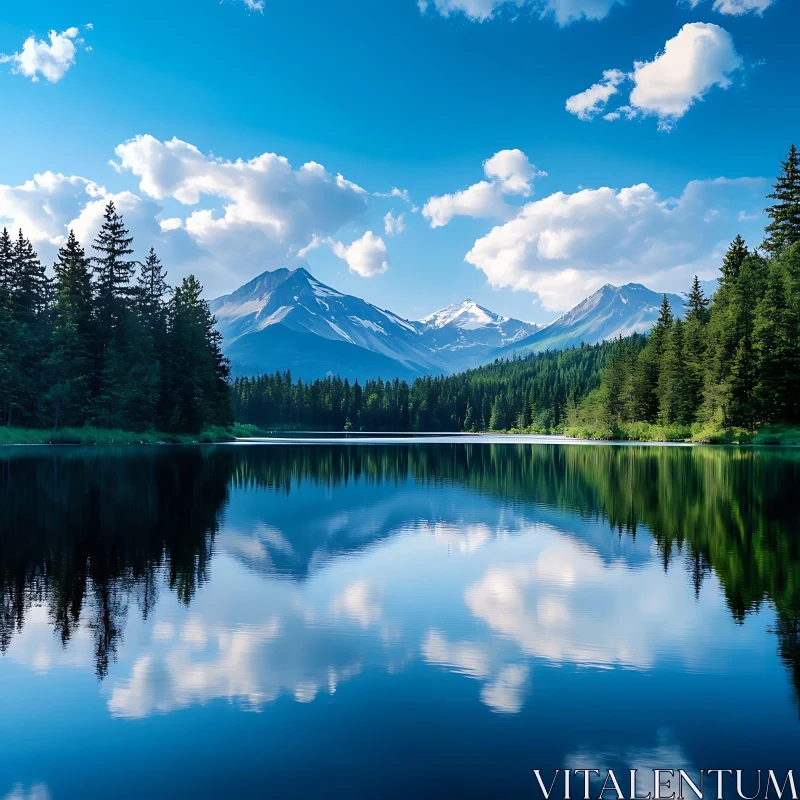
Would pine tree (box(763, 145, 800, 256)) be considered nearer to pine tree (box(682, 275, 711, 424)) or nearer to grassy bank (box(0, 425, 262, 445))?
pine tree (box(682, 275, 711, 424))

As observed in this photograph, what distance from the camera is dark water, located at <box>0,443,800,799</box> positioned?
730 cm

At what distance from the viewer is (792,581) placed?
1472cm

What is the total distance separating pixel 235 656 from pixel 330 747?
3.32m

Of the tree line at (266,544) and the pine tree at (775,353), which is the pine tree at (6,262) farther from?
the pine tree at (775,353)

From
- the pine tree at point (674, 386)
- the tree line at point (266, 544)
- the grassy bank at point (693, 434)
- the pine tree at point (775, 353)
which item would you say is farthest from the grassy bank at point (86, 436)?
the pine tree at point (775, 353)

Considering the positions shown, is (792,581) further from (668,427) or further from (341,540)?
(668,427)

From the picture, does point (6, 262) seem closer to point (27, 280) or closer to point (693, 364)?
point (27, 280)

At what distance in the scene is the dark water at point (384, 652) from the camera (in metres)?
7.30

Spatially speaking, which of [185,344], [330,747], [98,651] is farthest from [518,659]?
[185,344]

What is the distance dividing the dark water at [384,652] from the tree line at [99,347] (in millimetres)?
56627

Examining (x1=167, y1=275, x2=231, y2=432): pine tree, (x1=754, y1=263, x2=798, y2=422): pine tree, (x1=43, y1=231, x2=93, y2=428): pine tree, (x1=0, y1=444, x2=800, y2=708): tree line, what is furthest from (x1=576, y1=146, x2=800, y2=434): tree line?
(x1=43, y1=231, x2=93, y2=428): pine tree

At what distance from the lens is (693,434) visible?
96500 mm

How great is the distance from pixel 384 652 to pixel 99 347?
82311mm

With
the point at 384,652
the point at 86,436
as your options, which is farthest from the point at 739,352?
the point at 384,652
